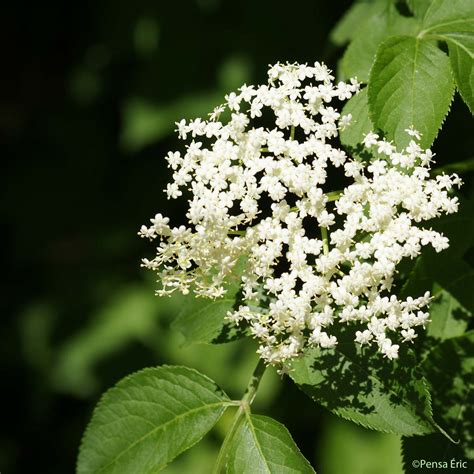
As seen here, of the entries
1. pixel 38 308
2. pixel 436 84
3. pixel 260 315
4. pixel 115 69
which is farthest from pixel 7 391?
pixel 436 84

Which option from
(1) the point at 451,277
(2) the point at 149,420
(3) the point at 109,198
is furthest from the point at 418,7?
(3) the point at 109,198

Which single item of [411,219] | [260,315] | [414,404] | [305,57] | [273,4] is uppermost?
[273,4]

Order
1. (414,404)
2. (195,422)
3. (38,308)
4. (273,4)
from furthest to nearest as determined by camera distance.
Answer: (38,308), (273,4), (195,422), (414,404)

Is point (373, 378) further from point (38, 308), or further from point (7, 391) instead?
point (7, 391)

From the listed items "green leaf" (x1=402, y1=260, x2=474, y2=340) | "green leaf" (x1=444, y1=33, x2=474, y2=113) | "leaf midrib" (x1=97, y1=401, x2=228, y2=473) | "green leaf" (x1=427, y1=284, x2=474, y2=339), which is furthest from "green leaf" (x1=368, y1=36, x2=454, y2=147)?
"leaf midrib" (x1=97, y1=401, x2=228, y2=473)

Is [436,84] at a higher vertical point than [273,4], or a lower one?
lower

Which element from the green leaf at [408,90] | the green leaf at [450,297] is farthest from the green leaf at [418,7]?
the green leaf at [450,297]

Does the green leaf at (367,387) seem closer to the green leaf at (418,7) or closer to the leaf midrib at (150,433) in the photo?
the leaf midrib at (150,433)
